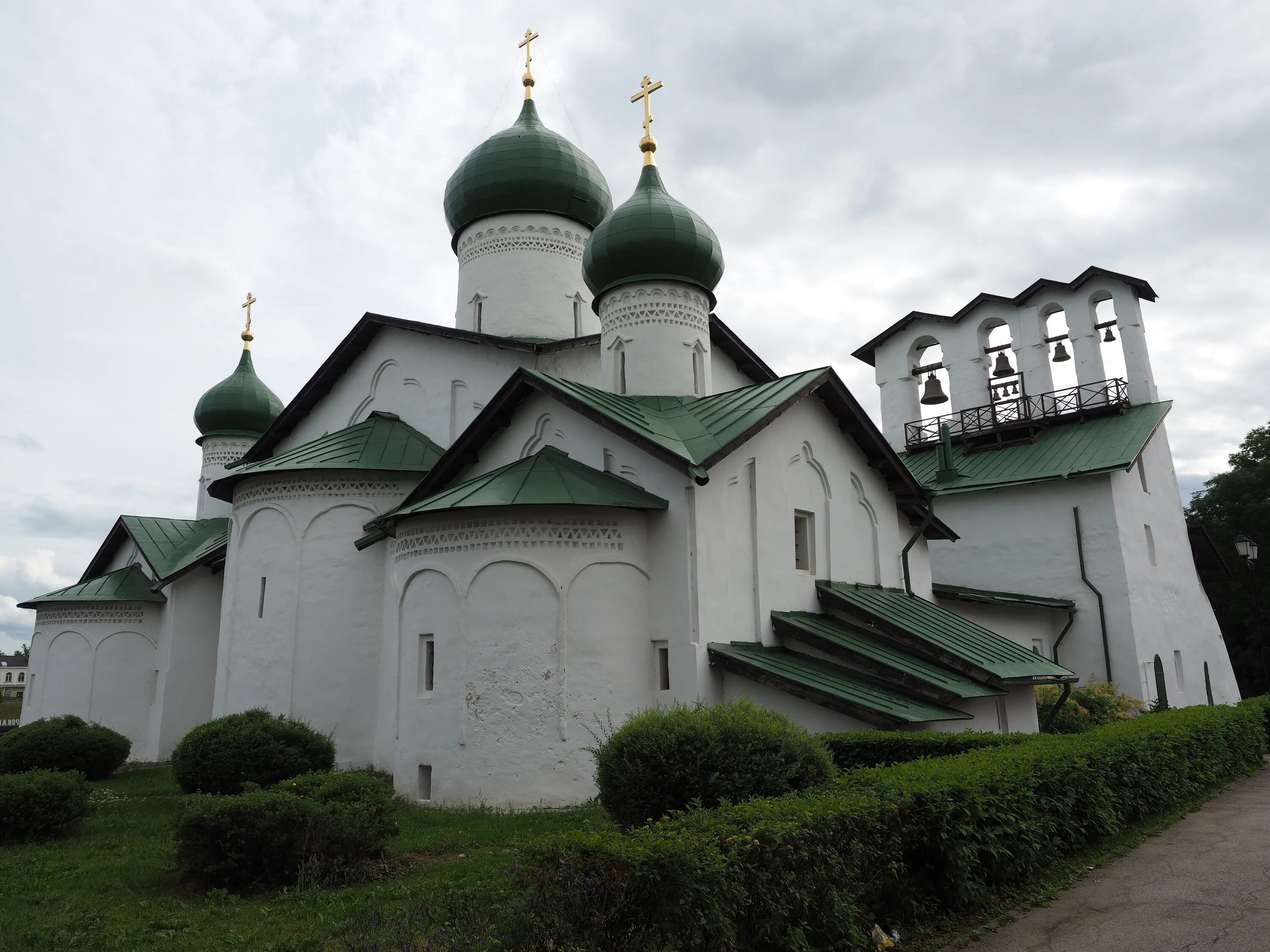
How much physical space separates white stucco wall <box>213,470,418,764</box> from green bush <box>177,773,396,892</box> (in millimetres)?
6364

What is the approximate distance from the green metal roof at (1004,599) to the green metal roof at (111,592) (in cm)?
1534

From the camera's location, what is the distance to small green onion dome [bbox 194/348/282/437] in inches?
923

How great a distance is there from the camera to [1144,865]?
619 centimetres

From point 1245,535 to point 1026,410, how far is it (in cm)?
1177

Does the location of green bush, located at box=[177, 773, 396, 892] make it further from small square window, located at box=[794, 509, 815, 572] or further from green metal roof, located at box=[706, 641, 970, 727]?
small square window, located at box=[794, 509, 815, 572]

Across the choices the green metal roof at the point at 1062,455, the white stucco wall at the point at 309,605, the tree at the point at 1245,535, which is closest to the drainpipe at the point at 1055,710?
the green metal roof at the point at 1062,455

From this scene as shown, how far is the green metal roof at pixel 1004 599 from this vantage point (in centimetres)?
1582

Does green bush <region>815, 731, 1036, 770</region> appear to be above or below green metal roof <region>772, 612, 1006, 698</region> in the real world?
below

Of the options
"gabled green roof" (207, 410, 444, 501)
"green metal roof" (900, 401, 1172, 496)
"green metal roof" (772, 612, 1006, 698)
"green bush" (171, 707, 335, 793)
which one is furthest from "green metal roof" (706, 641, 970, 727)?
"green metal roof" (900, 401, 1172, 496)

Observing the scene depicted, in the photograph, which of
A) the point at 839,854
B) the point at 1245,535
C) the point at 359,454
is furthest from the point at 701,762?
the point at 1245,535

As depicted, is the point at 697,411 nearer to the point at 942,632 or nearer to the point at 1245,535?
the point at 942,632

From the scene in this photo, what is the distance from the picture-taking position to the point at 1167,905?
520cm

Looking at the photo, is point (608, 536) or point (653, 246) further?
point (653, 246)

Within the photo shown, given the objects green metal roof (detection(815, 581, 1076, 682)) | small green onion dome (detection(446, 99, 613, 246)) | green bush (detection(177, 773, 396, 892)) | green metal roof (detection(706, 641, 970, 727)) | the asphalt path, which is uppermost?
small green onion dome (detection(446, 99, 613, 246))
